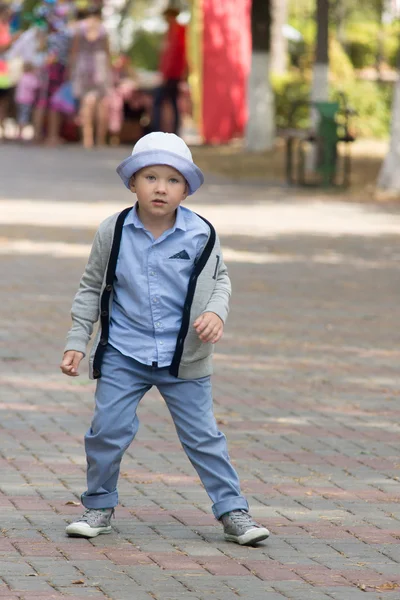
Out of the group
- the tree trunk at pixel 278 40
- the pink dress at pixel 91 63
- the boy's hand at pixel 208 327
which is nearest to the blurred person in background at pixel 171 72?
the pink dress at pixel 91 63

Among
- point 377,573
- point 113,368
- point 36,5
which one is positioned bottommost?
point 377,573

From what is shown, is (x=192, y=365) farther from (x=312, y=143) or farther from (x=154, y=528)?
(x=312, y=143)

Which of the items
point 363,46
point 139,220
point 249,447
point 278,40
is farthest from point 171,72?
point 363,46

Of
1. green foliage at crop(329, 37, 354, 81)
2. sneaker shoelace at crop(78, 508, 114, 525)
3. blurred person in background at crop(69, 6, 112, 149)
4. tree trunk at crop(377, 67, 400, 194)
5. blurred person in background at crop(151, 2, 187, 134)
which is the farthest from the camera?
green foliage at crop(329, 37, 354, 81)

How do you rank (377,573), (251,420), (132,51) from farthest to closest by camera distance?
(132,51), (251,420), (377,573)

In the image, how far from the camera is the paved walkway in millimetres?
4617

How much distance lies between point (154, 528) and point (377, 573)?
859 millimetres

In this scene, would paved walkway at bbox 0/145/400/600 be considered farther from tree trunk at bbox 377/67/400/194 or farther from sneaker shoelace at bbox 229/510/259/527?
tree trunk at bbox 377/67/400/194

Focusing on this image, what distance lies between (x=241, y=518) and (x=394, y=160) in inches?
536

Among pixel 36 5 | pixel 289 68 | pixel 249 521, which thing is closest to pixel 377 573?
pixel 249 521

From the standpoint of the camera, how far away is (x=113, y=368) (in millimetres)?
4910

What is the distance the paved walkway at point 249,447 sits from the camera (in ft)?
15.1

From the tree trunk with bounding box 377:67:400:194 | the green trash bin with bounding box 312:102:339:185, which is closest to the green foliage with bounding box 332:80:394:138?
the green trash bin with bounding box 312:102:339:185

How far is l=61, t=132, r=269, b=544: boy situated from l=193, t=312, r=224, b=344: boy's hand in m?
0.08
